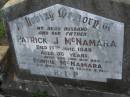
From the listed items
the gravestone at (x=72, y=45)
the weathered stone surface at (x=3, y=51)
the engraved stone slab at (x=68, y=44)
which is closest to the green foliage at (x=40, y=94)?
the gravestone at (x=72, y=45)

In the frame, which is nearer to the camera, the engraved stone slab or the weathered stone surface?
the engraved stone slab

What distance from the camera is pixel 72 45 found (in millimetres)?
3473

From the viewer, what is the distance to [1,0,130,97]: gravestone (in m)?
3.21

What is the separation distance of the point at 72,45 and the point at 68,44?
46mm

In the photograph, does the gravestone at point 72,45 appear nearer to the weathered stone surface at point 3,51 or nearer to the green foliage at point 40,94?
the green foliage at point 40,94

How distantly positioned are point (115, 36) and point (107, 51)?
21cm

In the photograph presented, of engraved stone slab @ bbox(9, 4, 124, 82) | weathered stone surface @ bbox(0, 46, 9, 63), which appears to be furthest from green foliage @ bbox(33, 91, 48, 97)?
weathered stone surface @ bbox(0, 46, 9, 63)

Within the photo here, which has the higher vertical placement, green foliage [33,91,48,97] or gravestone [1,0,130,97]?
gravestone [1,0,130,97]

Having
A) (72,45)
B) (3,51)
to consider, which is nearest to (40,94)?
(3,51)

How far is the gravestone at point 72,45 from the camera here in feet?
10.5

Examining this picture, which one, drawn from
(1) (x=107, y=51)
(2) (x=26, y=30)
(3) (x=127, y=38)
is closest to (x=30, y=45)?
(2) (x=26, y=30)

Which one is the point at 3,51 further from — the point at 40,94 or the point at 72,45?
the point at 72,45

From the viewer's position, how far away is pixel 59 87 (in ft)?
12.4

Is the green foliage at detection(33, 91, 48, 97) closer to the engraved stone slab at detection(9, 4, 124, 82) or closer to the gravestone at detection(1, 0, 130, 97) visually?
the gravestone at detection(1, 0, 130, 97)
